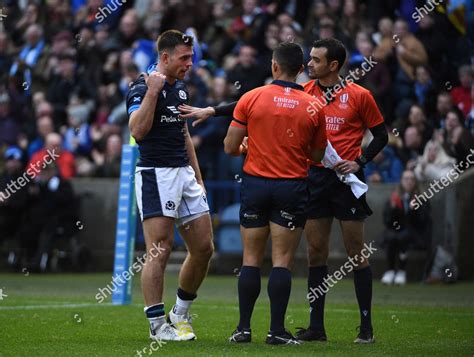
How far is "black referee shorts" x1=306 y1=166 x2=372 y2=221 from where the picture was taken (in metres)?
9.84

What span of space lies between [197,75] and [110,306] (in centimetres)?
765

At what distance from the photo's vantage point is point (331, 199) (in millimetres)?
9922

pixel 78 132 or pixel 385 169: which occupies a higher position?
pixel 78 132

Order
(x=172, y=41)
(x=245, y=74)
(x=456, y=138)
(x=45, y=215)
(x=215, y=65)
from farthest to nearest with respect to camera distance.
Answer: (x=215, y=65) < (x=45, y=215) < (x=245, y=74) < (x=456, y=138) < (x=172, y=41)

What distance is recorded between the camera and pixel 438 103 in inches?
696

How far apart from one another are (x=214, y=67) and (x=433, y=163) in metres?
5.44

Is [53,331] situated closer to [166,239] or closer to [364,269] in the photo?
[166,239]

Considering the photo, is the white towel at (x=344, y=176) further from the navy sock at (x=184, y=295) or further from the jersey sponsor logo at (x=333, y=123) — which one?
the navy sock at (x=184, y=295)

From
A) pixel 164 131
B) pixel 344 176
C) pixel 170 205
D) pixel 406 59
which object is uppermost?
pixel 406 59

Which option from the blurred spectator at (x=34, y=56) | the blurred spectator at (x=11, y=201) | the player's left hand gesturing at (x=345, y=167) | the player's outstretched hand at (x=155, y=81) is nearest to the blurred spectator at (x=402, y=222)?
the blurred spectator at (x=11, y=201)

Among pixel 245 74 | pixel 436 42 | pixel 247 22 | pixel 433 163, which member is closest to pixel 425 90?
pixel 436 42

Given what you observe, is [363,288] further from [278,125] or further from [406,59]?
[406,59]

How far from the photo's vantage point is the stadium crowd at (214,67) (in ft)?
58.9

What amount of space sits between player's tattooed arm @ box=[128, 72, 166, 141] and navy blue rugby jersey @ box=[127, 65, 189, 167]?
16 centimetres
